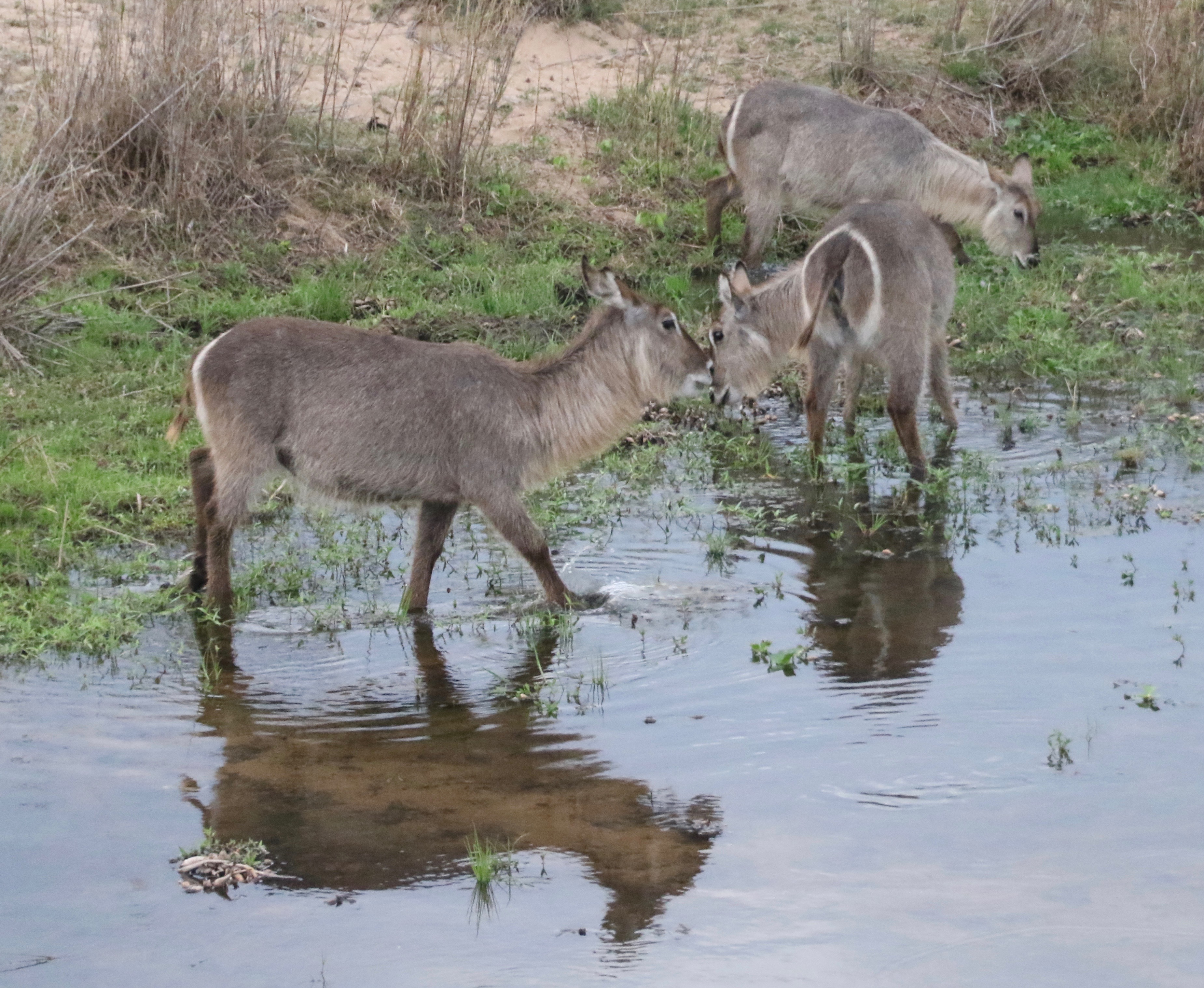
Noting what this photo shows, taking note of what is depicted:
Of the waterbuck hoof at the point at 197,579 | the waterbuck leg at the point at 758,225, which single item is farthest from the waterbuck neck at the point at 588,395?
the waterbuck leg at the point at 758,225

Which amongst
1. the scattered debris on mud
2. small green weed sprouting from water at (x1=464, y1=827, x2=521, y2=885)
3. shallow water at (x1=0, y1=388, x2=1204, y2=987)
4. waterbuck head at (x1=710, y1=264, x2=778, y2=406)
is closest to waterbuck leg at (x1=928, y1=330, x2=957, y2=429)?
waterbuck head at (x1=710, y1=264, x2=778, y2=406)

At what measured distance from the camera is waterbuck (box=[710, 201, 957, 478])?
6512 millimetres

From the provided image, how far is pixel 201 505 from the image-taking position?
5.51 m

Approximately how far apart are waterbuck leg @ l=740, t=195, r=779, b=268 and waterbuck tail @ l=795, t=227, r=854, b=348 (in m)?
2.93

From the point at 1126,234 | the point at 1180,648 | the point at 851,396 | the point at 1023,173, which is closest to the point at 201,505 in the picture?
the point at 851,396

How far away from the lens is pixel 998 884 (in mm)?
3594

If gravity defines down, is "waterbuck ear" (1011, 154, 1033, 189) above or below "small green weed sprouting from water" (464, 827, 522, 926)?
above

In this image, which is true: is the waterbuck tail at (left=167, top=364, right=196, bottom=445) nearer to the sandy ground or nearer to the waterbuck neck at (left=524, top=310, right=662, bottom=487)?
the waterbuck neck at (left=524, top=310, right=662, bottom=487)

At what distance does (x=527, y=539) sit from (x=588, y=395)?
681mm

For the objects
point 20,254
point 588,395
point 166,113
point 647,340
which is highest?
point 166,113

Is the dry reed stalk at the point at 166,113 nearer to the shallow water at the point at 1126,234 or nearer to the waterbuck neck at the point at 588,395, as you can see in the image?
the waterbuck neck at the point at 588,395

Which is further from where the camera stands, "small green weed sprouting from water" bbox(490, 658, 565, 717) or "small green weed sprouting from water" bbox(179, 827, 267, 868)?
"small green weed sprouting from water" bbox(490, 658, 565, 717)

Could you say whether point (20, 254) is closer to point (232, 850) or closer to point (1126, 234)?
point (232, 850)

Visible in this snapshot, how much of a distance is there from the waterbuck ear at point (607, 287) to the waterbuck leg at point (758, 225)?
4021 mm
